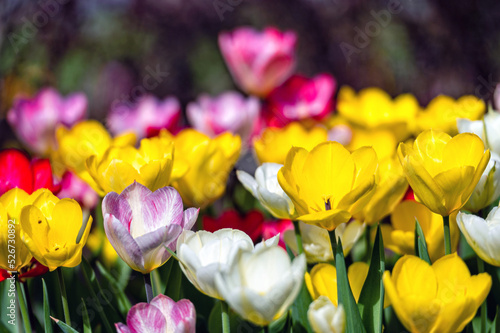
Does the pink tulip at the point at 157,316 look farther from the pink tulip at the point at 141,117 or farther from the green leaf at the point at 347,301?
the pink tulip at the point at 141,117

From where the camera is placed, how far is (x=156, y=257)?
686mm

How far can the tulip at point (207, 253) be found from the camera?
59 centimetres

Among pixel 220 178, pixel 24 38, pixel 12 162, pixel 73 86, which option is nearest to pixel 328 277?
pixel 220 178

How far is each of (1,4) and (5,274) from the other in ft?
3.46

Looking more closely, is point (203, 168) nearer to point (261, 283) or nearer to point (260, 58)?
point (261, 283)

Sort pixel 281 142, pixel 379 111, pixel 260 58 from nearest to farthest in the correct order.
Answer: pixel 281 142, pixel 379 111, pixel 260 58

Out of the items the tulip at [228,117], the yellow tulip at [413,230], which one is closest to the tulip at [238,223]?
the yellow tulip at [413,230]

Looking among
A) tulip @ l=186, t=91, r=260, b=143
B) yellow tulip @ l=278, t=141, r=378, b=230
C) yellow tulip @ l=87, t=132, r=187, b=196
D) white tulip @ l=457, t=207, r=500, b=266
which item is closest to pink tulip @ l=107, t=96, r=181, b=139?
tulip @ l=186, t=91, r=260, b=143

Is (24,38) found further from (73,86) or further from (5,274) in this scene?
(5,274)

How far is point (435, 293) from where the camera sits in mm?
615

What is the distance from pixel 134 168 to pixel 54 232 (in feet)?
0.50

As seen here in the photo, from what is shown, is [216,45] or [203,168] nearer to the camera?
[203,168]

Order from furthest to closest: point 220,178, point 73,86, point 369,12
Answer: point 73,86
point 369,12
point 220,178

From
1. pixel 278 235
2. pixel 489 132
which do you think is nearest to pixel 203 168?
pixel 278 235
